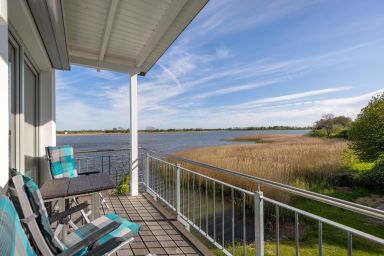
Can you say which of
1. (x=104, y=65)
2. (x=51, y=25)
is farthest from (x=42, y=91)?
(x=51, y=25)

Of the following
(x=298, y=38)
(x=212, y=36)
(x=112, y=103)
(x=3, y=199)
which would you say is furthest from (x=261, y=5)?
(x=112, y=103)

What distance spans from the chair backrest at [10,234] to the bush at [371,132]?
12.4 metres

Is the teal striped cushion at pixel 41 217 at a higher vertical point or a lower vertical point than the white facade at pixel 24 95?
lower

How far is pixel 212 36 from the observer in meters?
17.3

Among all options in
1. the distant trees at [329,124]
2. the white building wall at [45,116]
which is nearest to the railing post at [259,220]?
the white building wall at [45,116]

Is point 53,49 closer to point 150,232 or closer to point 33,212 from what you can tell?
point 33,212

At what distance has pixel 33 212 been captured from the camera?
4.39ft

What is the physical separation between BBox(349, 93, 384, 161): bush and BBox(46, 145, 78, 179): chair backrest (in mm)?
11517

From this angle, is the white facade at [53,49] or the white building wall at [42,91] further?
the white building wall at [42,91]

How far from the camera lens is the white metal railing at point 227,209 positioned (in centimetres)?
131

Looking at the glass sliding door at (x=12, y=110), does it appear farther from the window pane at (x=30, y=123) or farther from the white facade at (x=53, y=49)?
the window pane at (x=30, y=123)

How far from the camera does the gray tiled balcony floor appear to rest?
2615mm

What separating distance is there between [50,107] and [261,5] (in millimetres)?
10298

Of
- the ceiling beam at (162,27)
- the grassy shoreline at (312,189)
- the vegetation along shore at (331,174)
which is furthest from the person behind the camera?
the vegetation along shore at (331,174)
